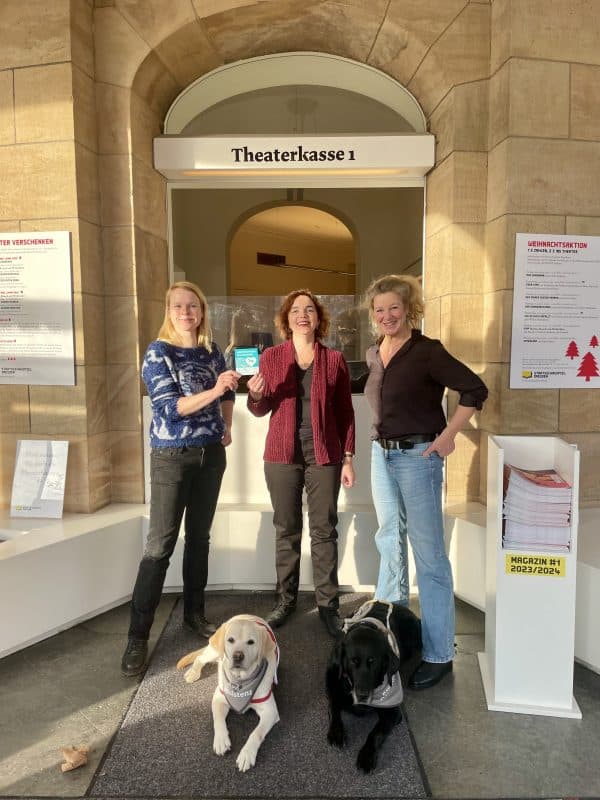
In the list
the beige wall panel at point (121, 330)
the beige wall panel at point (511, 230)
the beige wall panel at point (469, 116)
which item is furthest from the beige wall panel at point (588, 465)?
the beige wall panel at point (121, 330)

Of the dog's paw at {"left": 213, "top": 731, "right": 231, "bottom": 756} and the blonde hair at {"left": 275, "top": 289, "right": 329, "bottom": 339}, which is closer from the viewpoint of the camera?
the dog's paw at {"left": 213, "top": 731, "right": 231, "bottom": 756}

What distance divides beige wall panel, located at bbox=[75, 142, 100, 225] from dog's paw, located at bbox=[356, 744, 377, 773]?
10.4ft

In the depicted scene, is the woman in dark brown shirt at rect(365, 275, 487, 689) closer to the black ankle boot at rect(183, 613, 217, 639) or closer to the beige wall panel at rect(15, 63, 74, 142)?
the black ankle boot at rect(183, 613, 217, 639)

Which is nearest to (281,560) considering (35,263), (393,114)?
(35,263)

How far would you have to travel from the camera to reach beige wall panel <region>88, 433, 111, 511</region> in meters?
3.56

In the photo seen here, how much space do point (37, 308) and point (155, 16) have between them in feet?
6.45

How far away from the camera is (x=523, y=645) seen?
2361 mm

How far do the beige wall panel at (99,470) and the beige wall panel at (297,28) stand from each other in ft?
9.07

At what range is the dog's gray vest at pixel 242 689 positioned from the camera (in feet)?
7.24

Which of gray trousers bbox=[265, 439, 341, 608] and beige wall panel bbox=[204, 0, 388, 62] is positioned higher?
beige wall panel bbox=[204, 0, 388, 62]

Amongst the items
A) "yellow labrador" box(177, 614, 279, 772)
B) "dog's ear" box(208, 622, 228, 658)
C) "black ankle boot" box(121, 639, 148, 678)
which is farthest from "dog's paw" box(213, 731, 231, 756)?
"black ankle boot" box(121, 639, 148, 678)

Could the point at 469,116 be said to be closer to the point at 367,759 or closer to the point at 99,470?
the point at 99,470

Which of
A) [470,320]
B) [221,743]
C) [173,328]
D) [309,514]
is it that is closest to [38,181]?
[173,328]

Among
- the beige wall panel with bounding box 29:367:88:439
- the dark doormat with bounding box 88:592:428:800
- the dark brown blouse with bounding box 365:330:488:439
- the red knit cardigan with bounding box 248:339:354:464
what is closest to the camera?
the dark doormat with bounding box 88:592:428:800
